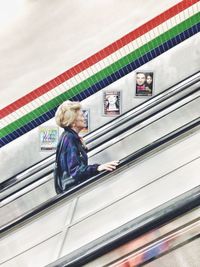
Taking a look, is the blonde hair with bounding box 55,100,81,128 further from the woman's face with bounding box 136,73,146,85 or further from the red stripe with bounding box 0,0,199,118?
the woman's face with bounding box 136,73,146,85

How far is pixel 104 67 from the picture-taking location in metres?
3.97

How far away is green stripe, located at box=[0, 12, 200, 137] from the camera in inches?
152

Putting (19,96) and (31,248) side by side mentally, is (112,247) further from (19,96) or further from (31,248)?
(19,96)

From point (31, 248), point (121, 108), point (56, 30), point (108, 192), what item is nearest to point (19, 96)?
point (56, 30)

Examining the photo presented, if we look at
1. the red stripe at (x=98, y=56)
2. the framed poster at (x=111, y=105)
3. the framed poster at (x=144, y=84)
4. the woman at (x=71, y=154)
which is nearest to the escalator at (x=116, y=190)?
the woman at (x=71, y=154)

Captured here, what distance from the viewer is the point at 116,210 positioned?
5.63 feet

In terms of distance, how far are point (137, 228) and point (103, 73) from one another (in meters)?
2.87

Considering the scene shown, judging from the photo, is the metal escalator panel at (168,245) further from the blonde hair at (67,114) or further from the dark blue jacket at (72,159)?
the blonde hair at (67,114)

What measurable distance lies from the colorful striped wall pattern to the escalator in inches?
19.9

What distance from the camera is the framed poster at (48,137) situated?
4.10m

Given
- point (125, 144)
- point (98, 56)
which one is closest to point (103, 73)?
point (98, 56)

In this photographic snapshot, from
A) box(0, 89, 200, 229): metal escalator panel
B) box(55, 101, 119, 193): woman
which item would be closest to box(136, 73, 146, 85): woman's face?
box(0, 89, 200, 229): metal escalator panel

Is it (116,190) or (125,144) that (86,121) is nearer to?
(125,144)

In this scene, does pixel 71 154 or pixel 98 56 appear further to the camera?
pixel 98 56
